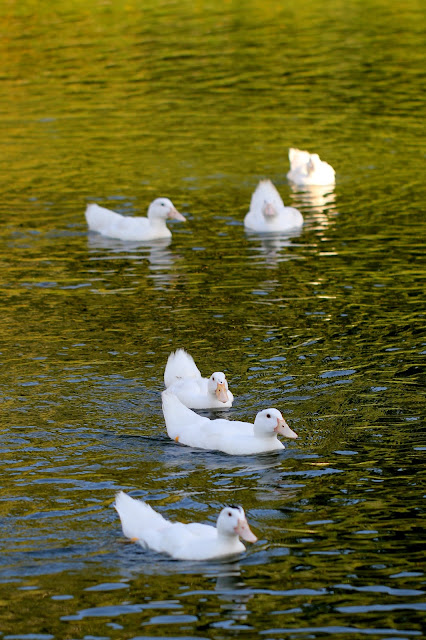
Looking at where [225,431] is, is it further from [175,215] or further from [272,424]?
[175,215]

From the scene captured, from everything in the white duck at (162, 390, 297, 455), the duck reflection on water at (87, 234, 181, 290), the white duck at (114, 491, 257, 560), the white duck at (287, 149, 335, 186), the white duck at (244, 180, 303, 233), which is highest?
the white duck at (287, 149, 335, 186)

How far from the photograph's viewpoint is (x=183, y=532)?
403 inches

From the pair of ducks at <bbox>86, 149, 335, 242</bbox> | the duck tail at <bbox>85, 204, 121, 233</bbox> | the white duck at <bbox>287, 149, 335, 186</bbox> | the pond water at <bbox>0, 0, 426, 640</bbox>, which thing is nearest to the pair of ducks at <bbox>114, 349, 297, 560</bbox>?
the pond water at <bbox>0, 0, 426, 640</bbox>

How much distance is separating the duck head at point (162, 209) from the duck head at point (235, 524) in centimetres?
1294

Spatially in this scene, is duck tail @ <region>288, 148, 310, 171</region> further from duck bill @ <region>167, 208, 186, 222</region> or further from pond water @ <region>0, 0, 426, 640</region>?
duck bill @ <region>167, 208, 186, 222</region>

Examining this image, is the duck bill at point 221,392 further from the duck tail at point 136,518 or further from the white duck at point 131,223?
the white duck at point 131,223

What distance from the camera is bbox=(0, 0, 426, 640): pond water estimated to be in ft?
32.0

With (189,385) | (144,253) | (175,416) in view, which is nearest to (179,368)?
(189,385)

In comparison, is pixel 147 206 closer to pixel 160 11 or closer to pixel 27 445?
pixel 27 445

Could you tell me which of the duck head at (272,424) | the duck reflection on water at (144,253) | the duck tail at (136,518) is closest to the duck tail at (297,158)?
the duck reflection on water at (144,253)

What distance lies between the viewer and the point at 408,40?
40.0 meters

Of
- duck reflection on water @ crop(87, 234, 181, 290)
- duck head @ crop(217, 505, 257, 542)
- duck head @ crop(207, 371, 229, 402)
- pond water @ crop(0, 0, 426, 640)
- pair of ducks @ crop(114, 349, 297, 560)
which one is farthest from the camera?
duck reflection on water @ crop(87, 234, 181, 290)

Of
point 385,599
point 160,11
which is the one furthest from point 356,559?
point 160,11

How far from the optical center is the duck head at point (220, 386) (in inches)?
526
